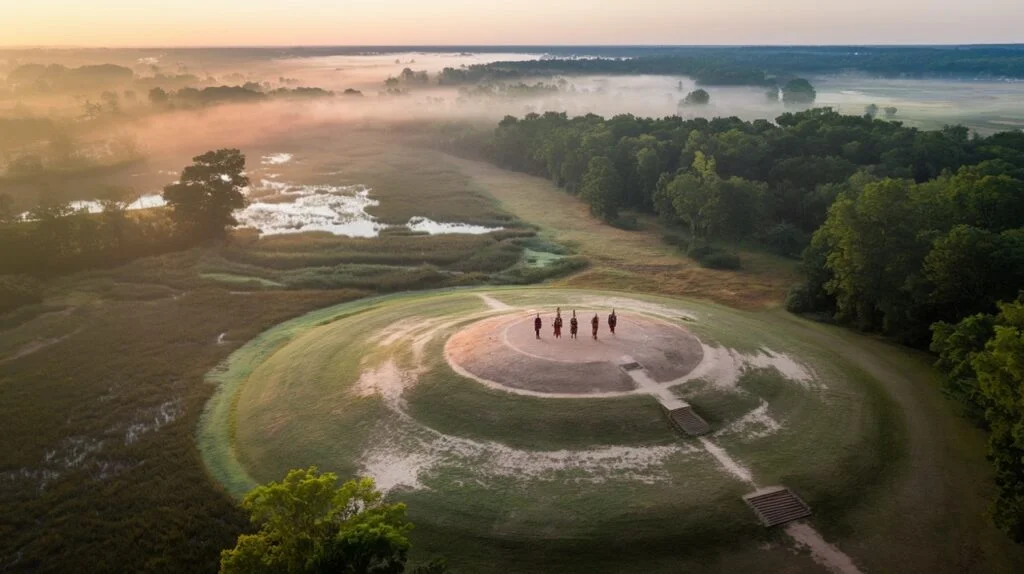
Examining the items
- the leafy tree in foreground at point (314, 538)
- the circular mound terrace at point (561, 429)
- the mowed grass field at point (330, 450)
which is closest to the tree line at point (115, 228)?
the mowed grass field at point (330, 450)

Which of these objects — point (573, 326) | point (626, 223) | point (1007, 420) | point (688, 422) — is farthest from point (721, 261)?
A: point (1007, 420)

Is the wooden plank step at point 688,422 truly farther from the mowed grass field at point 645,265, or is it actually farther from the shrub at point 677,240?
the shrub at point 677,240

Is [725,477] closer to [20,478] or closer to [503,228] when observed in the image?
[20,478]

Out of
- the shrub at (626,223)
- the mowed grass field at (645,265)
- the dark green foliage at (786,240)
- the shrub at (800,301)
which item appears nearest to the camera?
the shrub at (800,301)

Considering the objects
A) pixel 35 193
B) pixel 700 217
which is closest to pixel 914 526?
pixel 700 217

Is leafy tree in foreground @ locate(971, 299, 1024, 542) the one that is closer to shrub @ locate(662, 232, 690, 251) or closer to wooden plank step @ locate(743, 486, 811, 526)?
wooden plank step @ locate(743, 486, 811, 526)

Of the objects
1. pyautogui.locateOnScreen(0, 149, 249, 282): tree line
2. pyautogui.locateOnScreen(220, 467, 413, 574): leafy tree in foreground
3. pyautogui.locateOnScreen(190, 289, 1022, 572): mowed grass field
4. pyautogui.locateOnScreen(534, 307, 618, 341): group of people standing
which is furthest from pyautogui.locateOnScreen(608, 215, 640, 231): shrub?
pyautogui.locateOnScreen(220, 467, 413, 574): leafy tree in foreground
